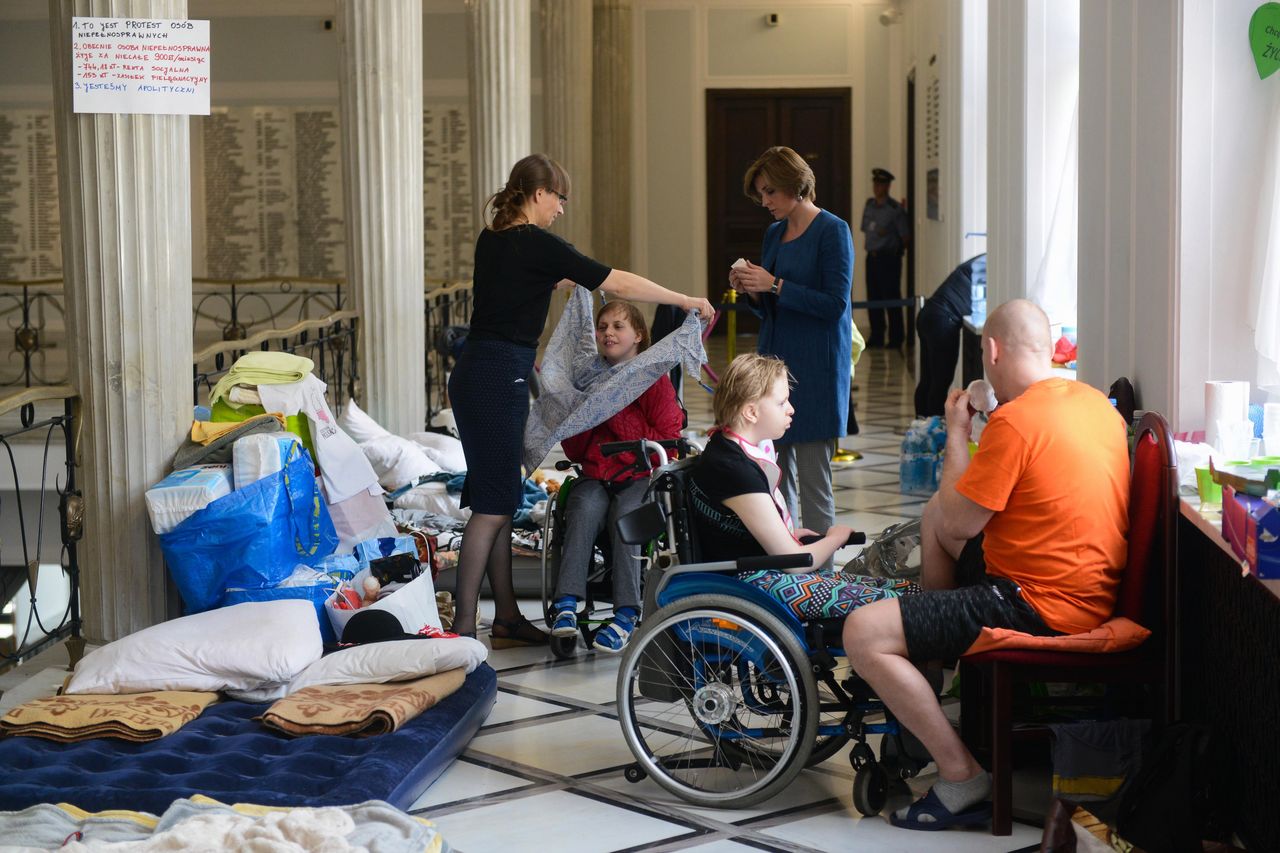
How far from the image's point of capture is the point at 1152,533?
128 inches

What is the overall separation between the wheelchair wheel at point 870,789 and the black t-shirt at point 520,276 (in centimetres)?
178

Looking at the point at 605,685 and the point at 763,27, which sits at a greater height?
the point at 763,27

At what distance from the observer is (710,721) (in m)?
3.45

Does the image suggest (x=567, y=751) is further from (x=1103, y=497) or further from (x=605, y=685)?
(x=1103, y=497)

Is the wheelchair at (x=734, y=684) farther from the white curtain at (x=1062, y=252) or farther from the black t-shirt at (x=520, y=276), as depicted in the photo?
the white curtain at (x=1062, y=252)

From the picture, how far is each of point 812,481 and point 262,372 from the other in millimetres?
2024

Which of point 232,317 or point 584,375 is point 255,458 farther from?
point 232,317

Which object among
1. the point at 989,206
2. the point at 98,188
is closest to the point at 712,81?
the point at 989,206

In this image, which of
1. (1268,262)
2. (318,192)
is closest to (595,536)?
(1268,262)

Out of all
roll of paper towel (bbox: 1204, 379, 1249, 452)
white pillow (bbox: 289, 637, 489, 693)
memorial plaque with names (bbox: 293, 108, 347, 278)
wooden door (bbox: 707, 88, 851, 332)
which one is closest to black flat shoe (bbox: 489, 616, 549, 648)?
white pillow (bbox: 289, 637, 489, 693)

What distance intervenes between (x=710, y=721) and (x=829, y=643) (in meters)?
0.33

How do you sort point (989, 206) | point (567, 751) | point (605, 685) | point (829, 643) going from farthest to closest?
point (989, 206), point (605, 685), point (567, 751), point (829, 643)

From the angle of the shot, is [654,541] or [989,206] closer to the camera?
[654,541]

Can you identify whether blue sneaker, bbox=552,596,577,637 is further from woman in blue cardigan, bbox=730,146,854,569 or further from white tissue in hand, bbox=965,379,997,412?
white tissue in hand, bbox=965,379,997,412
